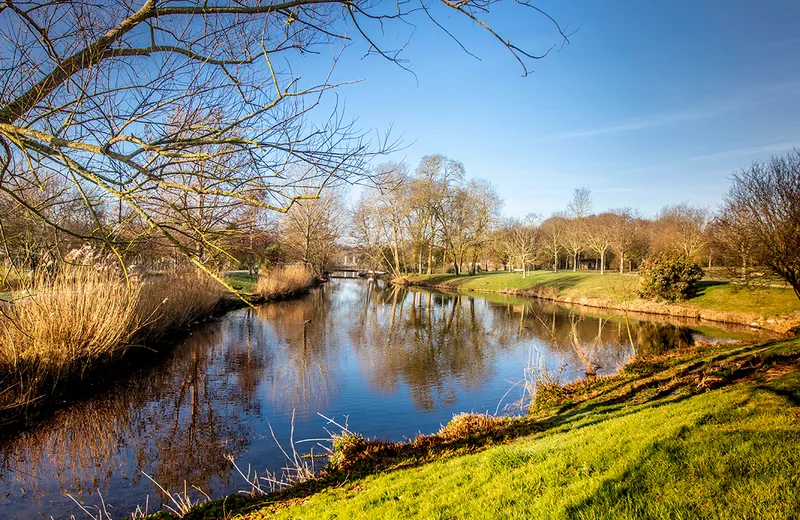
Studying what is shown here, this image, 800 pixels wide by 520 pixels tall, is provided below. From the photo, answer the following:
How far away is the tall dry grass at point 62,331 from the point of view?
24.8ft

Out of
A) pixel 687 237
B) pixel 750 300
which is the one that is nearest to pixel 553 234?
pixel 687 237

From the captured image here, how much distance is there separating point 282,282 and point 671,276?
73.4 ft

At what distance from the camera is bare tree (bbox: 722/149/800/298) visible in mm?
13602

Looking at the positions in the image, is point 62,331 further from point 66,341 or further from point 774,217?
point 774,217

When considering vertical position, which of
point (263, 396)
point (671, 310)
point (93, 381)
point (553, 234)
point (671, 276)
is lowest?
point (263, 396)

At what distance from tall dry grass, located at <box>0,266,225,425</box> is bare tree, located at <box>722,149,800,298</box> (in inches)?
734

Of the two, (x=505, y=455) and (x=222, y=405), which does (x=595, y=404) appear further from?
(x=222, y=405)

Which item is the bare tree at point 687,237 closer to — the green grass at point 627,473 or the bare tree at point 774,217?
the bare tree at point 774,217

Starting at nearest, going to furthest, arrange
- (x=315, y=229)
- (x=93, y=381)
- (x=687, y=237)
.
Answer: (x=93, y=381) < (x=687, y=237) < (x=315, y=229)

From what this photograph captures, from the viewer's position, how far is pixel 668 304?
71.8ft

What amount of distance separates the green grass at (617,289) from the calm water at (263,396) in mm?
3516

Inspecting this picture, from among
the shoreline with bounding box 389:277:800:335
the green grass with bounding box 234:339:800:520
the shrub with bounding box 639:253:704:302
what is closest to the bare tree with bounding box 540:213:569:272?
the shoreline with bounding box 389:277:800:335

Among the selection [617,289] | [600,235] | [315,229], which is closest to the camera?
[617,289]

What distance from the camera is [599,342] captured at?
14.8 meters
